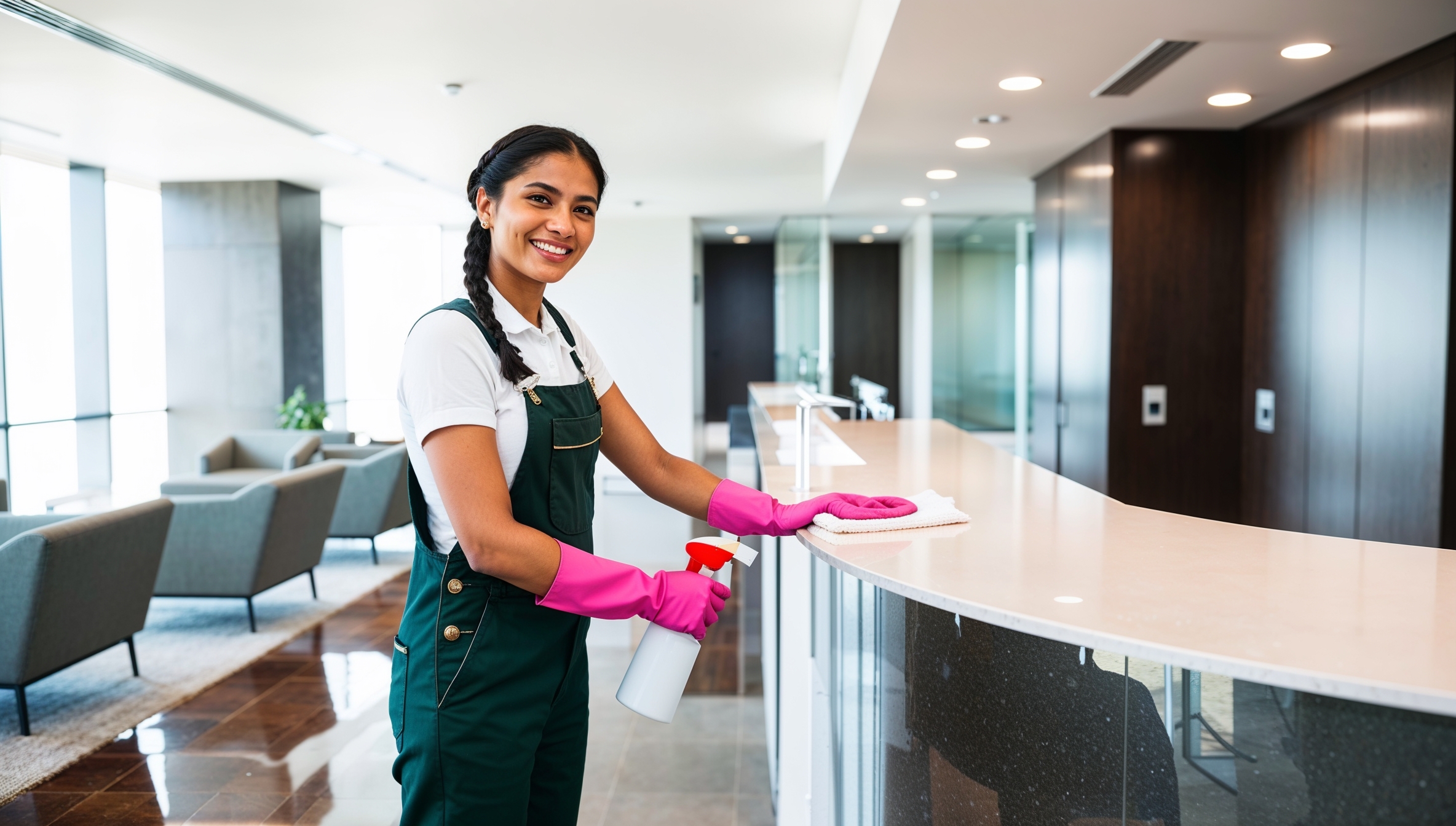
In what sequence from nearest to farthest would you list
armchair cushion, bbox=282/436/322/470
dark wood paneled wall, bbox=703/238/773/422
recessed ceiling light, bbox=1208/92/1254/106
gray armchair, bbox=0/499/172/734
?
gray armchair, bbox=0/499/172/734 → recessed ceiling light, bbox=1208/92/1254/106 → armchair cushion, bbox=282/436/322/470 → dark wood paneled wall, bbox=703/238/773/422

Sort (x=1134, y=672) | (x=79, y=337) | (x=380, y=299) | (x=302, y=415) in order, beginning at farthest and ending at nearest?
(x=380, y=299) < (x=302, y=415) < (x=79, y=337) < (x=1134, y=672)

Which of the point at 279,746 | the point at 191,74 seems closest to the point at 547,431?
the point at 279,746

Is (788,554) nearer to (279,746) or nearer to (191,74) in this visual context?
(279,746)

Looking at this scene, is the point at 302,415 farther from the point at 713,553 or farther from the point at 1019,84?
the point at 713,553

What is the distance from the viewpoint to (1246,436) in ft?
14.0

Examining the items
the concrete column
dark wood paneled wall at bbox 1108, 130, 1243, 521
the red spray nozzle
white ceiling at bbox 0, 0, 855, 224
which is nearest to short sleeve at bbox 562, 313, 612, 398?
the red spray nozzle

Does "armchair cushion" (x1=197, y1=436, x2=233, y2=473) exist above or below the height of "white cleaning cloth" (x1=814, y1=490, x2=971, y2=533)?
below

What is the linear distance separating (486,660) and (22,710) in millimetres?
2946

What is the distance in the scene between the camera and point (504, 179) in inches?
57.0

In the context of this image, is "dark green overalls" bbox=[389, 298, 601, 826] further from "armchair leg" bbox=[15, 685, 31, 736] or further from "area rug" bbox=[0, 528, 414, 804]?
"armchair leg" bbox=[15, 685, 31, 736]

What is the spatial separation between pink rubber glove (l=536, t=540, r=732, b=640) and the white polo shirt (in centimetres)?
17

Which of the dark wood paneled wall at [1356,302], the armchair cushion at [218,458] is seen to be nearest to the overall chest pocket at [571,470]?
the dark wood paneled wall at [1356,302]

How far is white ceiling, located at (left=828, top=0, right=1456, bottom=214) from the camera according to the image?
2621 millimetres

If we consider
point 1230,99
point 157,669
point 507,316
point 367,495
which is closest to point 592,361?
point 507,316
